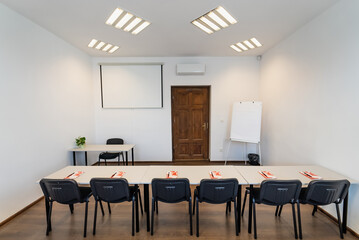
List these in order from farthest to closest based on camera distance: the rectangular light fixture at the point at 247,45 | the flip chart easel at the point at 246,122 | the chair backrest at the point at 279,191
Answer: the flip chart easel at the point at 246,122 < the rectangular light fixture at the point at 247,45 < the chair backrest at the point at 279,191

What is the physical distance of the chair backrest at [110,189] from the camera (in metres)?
2.00

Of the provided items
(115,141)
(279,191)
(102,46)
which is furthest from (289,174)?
(102,46)

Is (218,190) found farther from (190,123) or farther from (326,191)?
(190,123)

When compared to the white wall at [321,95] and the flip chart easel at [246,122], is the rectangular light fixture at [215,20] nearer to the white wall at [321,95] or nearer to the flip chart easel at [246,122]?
the white wall at [321,95]

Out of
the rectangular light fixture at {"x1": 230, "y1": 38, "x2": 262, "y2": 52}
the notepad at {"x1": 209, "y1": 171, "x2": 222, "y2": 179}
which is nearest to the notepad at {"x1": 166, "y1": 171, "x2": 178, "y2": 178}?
the notepad at {"x1": 209, "y1": 171, "x2": 222, "y2": 179}

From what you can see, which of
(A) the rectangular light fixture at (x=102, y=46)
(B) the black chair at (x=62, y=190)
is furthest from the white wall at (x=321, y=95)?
(A) the rectangular light fixture at (x=102, y=46)

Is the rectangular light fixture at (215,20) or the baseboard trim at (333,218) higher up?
the rectangular light fixture at (215,20)

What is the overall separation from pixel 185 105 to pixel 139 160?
2128 mm

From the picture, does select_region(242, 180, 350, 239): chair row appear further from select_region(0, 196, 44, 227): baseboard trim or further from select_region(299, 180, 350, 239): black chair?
select_region(0, 196, 44, 227): baseboard trim

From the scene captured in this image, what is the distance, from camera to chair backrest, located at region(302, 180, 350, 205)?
1929 millimetres

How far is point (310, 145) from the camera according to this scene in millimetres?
2824

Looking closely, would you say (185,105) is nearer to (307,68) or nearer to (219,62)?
(219,62)

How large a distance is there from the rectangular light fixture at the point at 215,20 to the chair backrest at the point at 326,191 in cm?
262

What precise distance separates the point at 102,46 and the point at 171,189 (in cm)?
363
